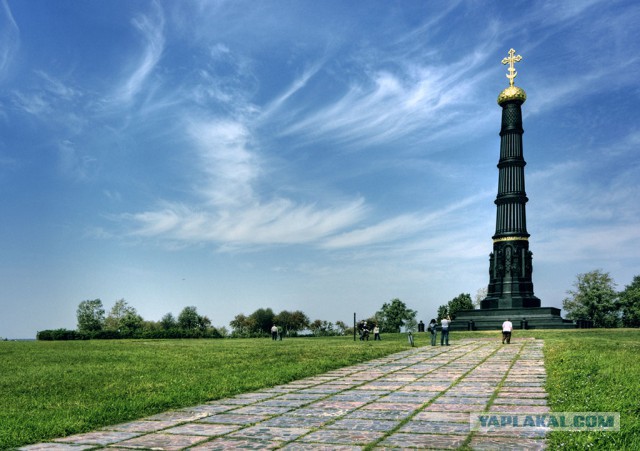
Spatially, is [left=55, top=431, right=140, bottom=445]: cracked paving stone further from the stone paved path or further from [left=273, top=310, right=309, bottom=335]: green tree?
[left=273, top=310, right=309, bottom=335]: green tree

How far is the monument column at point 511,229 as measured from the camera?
44.4 metres

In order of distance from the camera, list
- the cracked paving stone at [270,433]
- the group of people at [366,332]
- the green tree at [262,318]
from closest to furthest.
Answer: the cracked paving stone at [270,433] < the group of people at [366,332] < the green tree at [262,318]

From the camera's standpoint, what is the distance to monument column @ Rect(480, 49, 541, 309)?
→ 44.4m

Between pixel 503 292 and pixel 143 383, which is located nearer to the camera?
pixel 143 383

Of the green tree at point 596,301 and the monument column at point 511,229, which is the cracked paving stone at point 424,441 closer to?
the monument column at point 511,229

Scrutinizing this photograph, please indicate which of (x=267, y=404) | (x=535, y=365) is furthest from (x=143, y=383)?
(x=535, y=365)

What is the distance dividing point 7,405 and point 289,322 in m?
61.7

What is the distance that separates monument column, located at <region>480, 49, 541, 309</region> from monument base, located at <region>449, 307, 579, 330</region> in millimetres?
967

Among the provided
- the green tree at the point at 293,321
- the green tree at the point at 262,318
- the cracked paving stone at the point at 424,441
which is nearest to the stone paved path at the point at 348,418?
the cracked paving stone at the point at 424,441

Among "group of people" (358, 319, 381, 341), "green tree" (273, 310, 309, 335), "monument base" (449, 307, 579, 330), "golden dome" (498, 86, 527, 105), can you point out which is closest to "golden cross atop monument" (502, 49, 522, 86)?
"golden dome" (498, 86, 527, 105)

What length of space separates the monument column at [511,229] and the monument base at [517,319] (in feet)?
3.17

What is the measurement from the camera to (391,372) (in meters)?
12.5

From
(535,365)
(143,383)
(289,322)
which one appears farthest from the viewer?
(289,322)

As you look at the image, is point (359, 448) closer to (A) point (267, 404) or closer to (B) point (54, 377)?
(A) point (267, 404)
